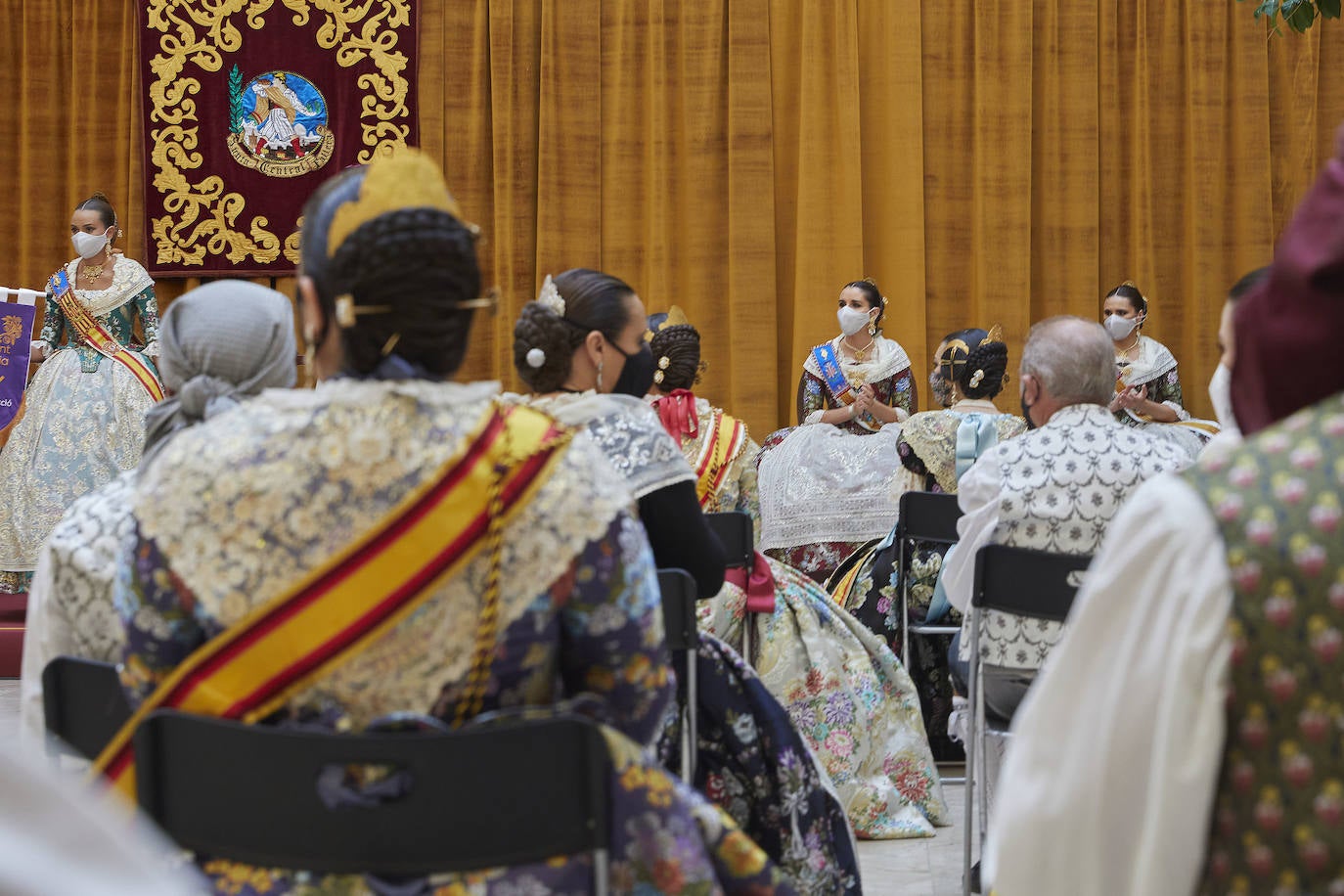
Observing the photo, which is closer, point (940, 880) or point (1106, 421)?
point (1106, 421)

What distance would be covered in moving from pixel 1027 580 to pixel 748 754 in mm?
608

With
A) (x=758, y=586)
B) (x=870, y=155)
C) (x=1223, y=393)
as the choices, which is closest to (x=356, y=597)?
(x=1223, y=393)

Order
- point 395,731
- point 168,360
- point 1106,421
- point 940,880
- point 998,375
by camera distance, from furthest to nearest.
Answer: point 998,375 < point 940,880 < point 1106,421 < point 168,360 < point 395,731

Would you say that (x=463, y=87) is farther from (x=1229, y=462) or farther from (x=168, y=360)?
(x=1229, y=462)

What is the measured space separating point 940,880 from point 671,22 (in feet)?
17.5

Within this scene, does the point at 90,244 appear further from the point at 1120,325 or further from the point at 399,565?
the point at 399,565

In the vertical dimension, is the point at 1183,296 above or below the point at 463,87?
below

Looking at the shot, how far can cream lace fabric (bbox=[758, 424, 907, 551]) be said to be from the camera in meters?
4.77

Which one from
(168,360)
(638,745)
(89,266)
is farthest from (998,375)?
(89,266)

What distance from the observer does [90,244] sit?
575cm

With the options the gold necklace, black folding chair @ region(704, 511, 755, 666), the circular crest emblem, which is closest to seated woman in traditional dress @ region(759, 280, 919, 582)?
the gold necklace

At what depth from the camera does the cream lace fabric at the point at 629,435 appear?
239cm

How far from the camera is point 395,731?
1288mm

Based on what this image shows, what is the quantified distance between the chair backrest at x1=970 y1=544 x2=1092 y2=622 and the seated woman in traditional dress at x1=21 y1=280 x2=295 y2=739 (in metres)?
1.29
